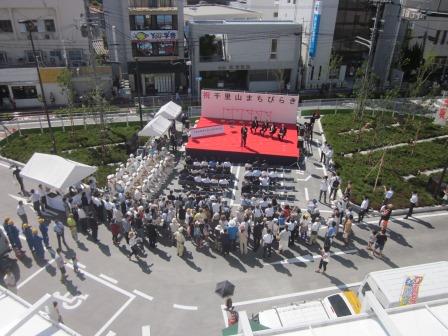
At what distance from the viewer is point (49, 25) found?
34.1m

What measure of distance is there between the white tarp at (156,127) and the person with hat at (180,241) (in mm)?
8720

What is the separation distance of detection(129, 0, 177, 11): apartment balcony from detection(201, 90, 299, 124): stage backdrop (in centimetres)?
1253

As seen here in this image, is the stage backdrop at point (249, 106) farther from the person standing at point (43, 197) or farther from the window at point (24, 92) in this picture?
the window at point (24, 92)

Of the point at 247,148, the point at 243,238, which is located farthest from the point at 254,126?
the point at 243,238

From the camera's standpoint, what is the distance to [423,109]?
2805 centimetres

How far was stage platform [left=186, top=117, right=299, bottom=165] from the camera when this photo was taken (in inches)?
878

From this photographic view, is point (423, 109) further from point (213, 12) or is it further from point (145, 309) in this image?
point (213, 12)

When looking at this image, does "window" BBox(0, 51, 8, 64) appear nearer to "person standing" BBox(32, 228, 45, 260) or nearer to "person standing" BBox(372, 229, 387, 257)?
"person standing" BBox(32, 228, 45, 260)

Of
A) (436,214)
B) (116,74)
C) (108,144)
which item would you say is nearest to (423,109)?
(436,214)

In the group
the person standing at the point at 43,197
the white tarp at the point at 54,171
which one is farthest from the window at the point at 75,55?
the person standing at the point at 43,197

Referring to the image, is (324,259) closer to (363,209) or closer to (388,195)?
(363,209)

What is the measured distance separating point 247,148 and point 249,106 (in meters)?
5.43

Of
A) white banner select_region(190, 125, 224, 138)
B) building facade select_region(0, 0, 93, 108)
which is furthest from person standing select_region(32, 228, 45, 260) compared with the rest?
building facade select_region(0, 0, 93, 108)

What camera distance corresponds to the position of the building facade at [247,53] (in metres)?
35.3
